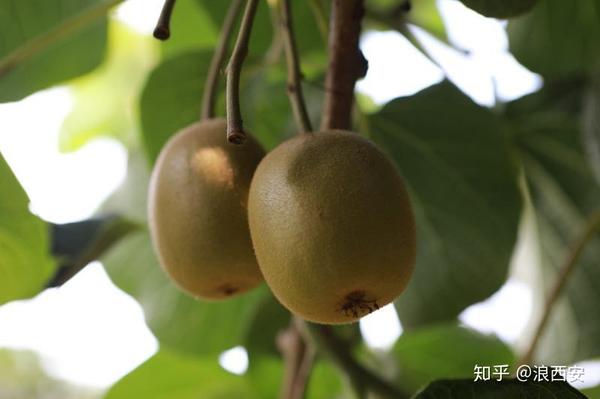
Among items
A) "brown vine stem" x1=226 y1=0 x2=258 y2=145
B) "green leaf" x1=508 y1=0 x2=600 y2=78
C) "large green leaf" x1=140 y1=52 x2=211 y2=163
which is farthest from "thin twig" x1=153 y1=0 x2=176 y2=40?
"green leaf" x1=508 y1=0 x2=600 y2=78

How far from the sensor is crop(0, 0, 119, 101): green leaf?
0.78m

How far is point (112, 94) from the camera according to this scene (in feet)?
5.25

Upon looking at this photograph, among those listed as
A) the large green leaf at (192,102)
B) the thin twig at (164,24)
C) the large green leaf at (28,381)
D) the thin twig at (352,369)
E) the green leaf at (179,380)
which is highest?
the thin twig at (164,24)

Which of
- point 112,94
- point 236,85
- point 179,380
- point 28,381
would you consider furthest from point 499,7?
point 28,381

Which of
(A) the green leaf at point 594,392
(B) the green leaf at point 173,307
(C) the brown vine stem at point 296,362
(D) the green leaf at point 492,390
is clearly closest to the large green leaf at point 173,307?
(B) the green leaf at point 173,307

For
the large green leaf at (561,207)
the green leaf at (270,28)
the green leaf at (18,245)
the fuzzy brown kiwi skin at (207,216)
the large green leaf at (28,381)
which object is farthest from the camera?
the large green leaf at (28,381)

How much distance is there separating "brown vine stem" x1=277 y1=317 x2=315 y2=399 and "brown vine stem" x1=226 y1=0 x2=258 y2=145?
0.34 metres

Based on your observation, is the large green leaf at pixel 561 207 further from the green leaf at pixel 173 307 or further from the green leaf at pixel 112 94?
the green leaf at pixel 112 94

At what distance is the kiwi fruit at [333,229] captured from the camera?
445mm

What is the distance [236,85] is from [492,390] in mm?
245

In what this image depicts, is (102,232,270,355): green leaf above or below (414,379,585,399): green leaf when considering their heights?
below

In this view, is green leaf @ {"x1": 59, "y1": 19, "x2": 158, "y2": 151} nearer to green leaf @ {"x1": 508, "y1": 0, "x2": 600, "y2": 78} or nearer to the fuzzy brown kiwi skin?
green leaf @ {"x1": 508, "y1": 0, "x2": 600, "y2": 78}

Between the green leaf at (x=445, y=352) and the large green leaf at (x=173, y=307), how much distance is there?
0.63 ft

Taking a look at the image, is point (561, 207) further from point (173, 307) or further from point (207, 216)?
point (207, 216)
